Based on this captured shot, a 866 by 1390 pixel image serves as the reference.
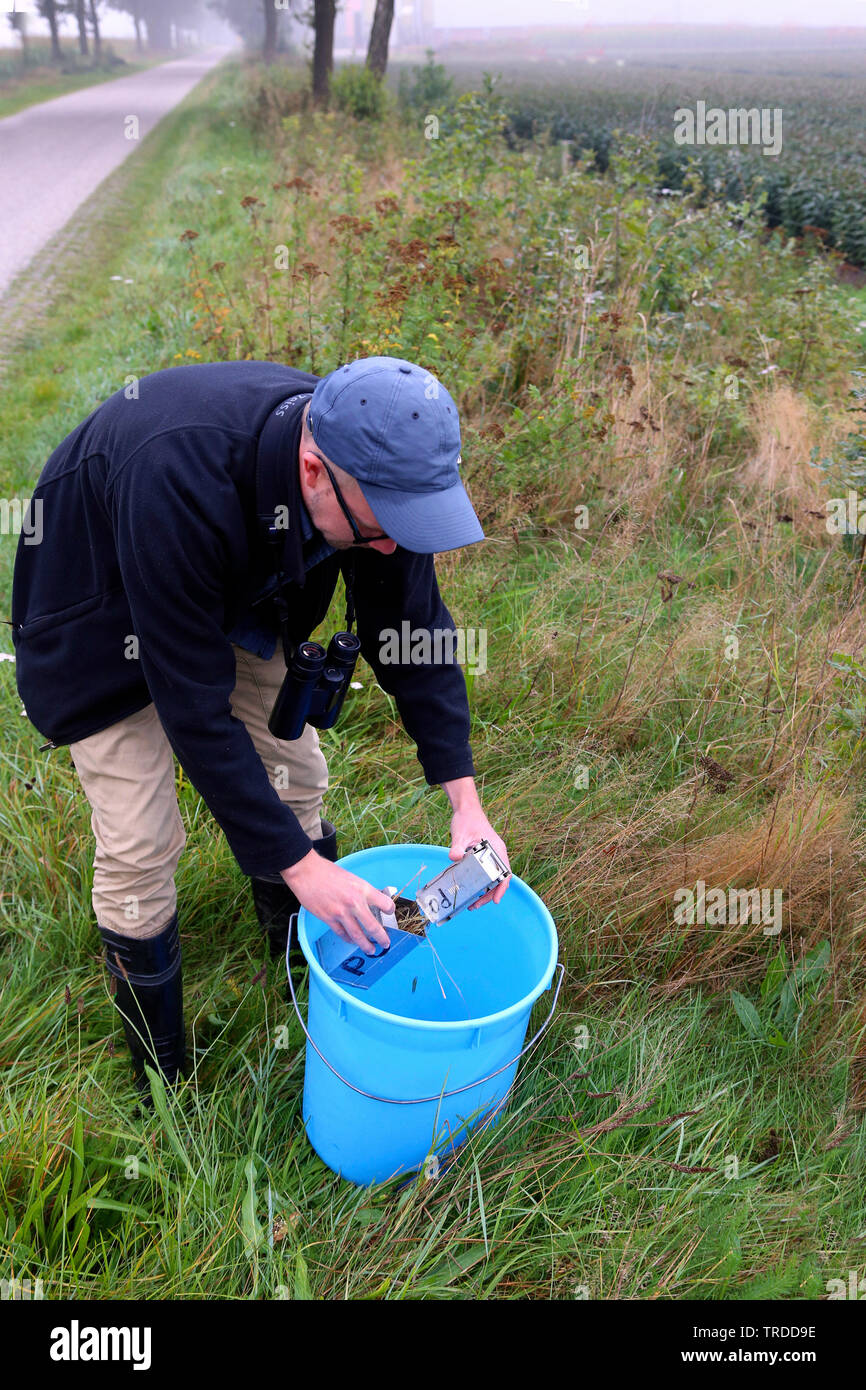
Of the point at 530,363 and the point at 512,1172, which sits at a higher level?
the point at 530,363

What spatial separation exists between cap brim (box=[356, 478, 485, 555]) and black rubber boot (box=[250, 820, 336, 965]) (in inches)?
39.7

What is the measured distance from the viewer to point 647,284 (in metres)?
5.07

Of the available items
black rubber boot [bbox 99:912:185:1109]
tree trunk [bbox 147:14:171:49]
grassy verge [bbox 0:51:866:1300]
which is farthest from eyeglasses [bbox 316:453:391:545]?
tree trunk [bbox 147:14:171:49]

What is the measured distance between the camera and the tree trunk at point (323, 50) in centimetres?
1337

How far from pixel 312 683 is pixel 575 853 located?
41.0 inches

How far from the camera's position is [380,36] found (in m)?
13.9

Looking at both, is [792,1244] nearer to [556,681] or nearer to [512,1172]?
[512,1172]

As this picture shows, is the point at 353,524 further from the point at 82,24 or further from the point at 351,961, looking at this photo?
the point at 82,24

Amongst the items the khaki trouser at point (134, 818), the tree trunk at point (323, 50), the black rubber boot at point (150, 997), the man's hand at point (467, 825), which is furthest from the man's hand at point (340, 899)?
the tree trunk at point (323, 50)

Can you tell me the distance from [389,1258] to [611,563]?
2.57 metres

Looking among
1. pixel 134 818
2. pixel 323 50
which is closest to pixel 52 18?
pixel 323 50

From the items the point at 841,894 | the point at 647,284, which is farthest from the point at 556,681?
the point at 647,284

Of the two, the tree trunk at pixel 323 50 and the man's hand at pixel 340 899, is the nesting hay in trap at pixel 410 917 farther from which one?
the tree trunk at pixel 323 50

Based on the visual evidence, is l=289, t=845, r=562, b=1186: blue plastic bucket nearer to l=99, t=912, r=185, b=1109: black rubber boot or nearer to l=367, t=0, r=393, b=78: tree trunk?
l=99, t=912, r=185, b=1109: black rubber boot
